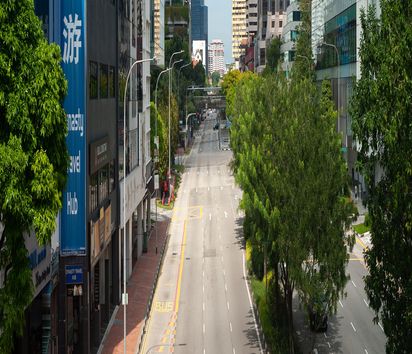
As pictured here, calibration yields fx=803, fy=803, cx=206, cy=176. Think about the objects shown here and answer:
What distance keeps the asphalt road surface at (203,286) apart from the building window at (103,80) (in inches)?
517

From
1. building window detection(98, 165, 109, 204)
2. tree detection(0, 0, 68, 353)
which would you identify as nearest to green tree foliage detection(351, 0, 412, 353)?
tree detection(0, 0, 68, 353)

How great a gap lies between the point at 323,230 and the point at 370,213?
11496mm

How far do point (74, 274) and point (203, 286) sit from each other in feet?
68.7

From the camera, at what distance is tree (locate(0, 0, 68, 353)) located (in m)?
17.6

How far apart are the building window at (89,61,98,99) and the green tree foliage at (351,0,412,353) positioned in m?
15.7

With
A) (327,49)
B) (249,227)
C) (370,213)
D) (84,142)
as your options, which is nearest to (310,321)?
(249,227)

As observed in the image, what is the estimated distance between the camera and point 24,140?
18.0 m

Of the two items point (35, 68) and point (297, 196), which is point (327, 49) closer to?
point (297, 196)

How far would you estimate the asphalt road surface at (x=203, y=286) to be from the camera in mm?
42250

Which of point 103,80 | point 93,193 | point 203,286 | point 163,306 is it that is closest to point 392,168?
point 93,193

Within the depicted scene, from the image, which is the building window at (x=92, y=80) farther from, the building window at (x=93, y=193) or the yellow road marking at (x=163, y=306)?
the yellow road marking at (x=163, y=306)

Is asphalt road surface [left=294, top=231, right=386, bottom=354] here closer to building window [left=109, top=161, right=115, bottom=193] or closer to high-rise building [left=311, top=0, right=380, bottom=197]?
building window [left=109, top=161, right=115, bottom=193]

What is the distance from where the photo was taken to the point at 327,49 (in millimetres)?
100750

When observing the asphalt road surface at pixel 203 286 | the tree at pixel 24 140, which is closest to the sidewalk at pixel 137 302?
the asphalt road surface at pixel 203 286
